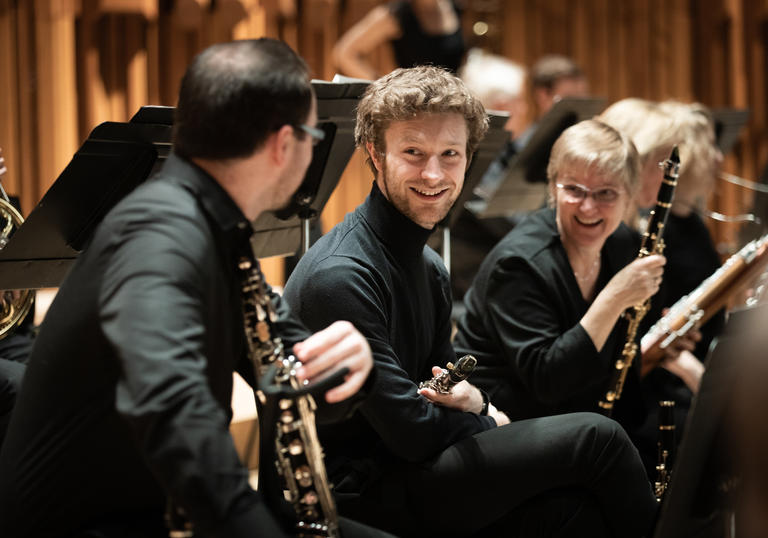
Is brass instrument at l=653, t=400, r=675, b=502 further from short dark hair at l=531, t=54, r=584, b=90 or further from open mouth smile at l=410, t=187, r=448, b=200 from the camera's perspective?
short dark hair at l=531, t=54, r=584, b=90

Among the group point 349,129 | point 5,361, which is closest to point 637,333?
point 349,129

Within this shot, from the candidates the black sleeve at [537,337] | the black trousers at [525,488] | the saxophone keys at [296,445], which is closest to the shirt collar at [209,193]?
the saxophone keys at [296,445]

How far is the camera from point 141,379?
117 cm

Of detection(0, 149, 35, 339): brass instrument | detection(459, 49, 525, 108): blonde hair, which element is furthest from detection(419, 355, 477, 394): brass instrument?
detection(459, 49, 525, 108): blonde hair

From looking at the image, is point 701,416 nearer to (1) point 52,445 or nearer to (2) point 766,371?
(2) point 766,371

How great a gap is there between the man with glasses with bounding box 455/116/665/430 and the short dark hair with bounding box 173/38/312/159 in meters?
1.14

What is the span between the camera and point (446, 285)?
225 cm

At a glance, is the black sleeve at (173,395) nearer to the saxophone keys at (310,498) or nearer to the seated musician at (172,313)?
the seated musician at (172,313)

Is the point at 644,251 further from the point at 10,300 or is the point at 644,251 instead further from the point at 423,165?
the point at 10,300

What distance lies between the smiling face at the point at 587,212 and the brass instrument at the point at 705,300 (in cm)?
59

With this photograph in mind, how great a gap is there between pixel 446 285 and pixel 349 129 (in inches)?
24.1

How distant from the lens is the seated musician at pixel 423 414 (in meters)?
1.91

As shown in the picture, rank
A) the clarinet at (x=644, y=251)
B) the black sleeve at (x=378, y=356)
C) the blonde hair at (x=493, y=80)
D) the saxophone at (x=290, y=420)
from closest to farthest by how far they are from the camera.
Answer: the saxophone at (x=290, y=420), the black sleeve at (x=378, y=356), the clarinet at (x=644, y=251), the blonde hair at (x=493, y=80)

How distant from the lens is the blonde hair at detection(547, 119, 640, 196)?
2504mm
